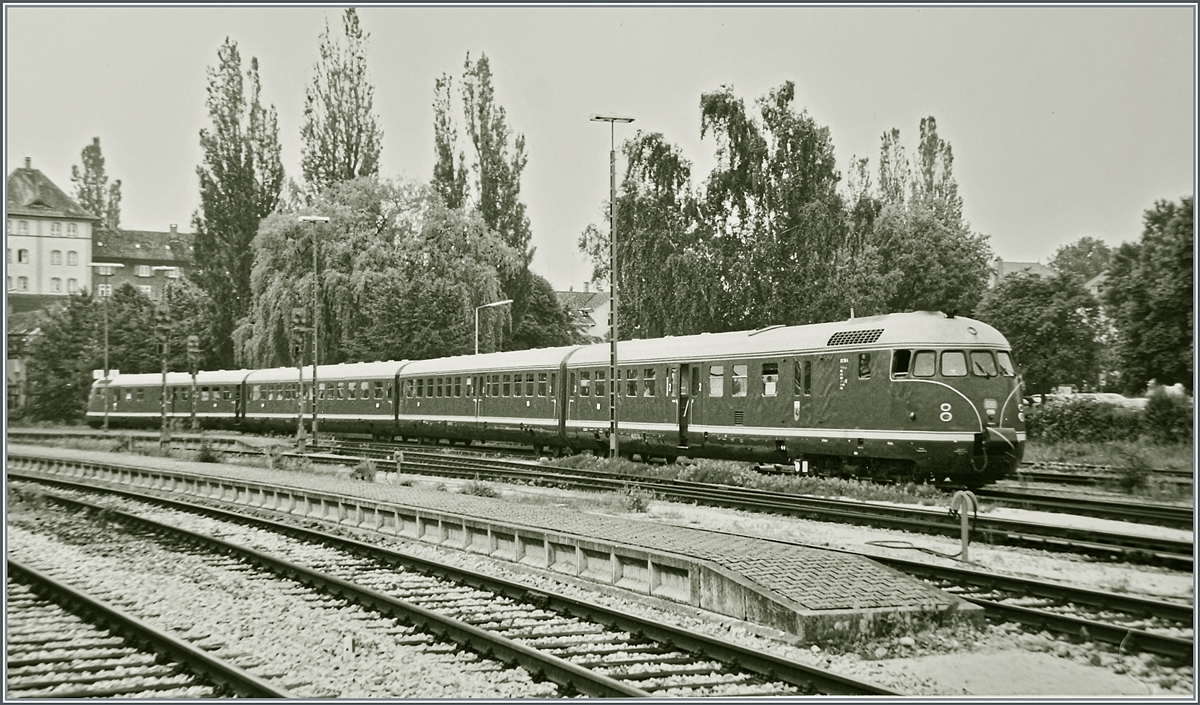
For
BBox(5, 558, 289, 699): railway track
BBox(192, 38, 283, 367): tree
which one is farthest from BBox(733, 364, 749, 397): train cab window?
BBox(192, 38, 283, 367): tree

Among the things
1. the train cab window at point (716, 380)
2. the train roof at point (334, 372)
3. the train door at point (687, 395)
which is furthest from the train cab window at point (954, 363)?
the train roof at point (334, 372)

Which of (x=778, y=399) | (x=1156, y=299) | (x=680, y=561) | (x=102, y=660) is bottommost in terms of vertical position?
(x=102, y=660)

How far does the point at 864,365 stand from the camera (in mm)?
19516

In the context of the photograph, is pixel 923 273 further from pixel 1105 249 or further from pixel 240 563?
pixel 240 563

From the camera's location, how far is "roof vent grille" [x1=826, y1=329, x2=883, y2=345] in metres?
19.5

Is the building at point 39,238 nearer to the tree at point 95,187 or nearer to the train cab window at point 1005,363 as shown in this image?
the tree at point 95,187

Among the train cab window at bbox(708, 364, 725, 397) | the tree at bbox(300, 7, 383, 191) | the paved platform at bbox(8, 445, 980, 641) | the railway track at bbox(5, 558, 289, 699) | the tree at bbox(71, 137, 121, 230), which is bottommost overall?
the railway track at bbox(5, 558, 289, 699)

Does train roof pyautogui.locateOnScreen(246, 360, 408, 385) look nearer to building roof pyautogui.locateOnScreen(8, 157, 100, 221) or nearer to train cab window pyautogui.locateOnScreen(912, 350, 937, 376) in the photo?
train cab window pyautogui.locateOnScreen(912, 350, 937, 376)

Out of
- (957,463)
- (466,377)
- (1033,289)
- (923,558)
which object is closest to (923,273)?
(1033,289)

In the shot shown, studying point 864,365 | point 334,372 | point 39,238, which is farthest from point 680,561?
point 334,372

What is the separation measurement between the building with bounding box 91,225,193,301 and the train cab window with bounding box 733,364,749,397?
13.2 m

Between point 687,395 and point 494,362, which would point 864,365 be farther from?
point 494,362

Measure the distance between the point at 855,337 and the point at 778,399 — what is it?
2367 mm

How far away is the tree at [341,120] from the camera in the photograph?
17969mm
